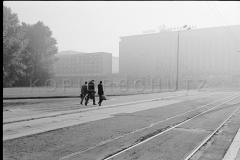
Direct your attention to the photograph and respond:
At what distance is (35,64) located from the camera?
49250 mm

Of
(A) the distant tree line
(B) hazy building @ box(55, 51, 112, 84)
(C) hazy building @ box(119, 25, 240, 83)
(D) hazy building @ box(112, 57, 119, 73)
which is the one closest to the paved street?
(A) the distant tree line

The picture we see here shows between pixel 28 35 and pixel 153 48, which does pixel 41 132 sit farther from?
pixel 153 48

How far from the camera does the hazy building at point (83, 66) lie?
3590 inches

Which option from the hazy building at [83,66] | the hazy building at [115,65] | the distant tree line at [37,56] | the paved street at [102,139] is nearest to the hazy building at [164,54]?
the hazy building at [83,66]

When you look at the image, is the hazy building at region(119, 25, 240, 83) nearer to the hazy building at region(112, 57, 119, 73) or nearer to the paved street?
the hazy building at region(112, 57, 119, 73)

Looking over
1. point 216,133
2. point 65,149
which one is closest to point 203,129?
point 216,133

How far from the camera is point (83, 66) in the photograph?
93.3 m

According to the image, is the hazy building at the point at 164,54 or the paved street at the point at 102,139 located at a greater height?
the hazy building at the point at 164,54

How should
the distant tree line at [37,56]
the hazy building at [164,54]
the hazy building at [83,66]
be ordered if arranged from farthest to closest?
the hazy building at [83,66], the hazy building at [164,54], the distant tree line at [37,56]

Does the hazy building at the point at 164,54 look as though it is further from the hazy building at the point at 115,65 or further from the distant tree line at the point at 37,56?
the distant tree line at the point at 37,56

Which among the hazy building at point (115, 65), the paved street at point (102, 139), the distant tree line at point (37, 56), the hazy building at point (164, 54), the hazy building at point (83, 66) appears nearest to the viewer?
the paved street at point (102, 139)

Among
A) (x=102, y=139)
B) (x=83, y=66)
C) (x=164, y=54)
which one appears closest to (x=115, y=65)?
(x=83, y=66)

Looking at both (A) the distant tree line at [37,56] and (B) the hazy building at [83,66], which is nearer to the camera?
(A) the distant tree line at [37,56]

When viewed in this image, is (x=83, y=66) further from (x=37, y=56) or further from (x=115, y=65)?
(x=37, y=56)
